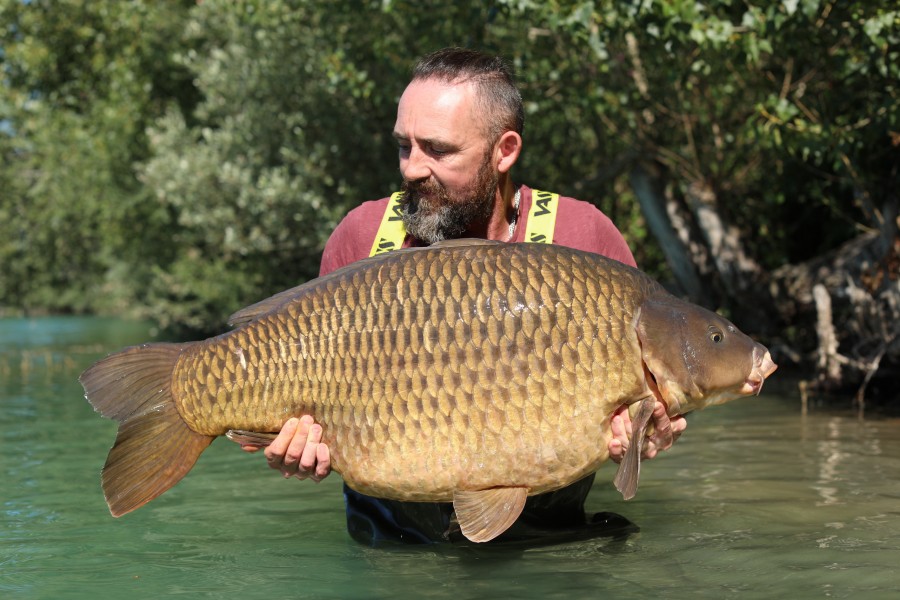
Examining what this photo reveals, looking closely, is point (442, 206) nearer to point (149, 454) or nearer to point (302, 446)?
point (302, 446)

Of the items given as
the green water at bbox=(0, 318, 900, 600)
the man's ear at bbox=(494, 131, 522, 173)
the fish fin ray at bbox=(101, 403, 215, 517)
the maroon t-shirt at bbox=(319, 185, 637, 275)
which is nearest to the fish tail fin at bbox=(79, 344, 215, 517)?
the fish fin ray at bbox=(101, 403, 215, 517)

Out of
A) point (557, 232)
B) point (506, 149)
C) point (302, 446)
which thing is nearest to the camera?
point (302, 446)

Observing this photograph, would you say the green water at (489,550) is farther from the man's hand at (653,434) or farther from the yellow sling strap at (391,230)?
the yellow sling strap at (391,230)

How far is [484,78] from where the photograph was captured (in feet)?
11.5

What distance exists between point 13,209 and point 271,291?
71.5 ft

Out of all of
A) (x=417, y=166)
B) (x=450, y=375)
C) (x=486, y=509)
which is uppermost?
(x=417, y=166)

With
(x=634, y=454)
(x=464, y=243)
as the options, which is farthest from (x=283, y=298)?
(x=634, y=454)

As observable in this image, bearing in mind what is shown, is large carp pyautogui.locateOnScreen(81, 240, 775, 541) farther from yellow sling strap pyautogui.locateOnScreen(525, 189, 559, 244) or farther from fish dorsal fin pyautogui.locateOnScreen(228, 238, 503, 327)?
yellow sling strap pyautogui.locateOnScreen(525, 189, 559, 244)

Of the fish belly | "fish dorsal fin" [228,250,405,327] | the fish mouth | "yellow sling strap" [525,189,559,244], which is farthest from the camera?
"yellow sling strap" [525,189,559,244]

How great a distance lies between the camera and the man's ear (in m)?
3.55

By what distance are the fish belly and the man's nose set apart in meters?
0.44

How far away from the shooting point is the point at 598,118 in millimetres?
11055

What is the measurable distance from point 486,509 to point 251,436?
67 centimetres

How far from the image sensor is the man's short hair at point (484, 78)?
137 inches
